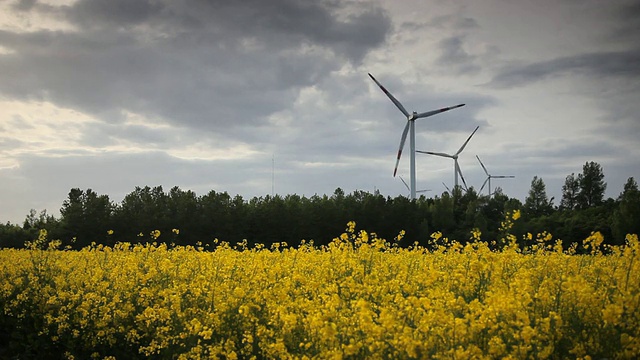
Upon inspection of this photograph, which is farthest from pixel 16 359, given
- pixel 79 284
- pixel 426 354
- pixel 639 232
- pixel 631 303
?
pixel 639 232

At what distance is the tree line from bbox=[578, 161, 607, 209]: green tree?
1278 inches

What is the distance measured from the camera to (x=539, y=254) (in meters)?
15.3

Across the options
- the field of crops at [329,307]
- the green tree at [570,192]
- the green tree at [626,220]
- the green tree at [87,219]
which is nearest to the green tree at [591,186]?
the green tree at [570,192]

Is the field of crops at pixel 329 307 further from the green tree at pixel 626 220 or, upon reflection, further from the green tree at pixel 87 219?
the green tree at pixel 626 220

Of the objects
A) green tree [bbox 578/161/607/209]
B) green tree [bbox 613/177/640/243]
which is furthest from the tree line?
green tree [bbox 578/161/607/209]

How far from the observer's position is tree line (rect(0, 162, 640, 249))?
57406 millimetres

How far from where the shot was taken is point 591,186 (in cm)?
10625

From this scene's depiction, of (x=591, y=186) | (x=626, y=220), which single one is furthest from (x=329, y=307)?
(x=591, y=186)

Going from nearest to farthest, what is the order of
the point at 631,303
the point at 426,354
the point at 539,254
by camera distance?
the point at 426,354, the point at 631,303, the point at 539,254

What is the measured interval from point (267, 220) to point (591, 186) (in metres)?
71.0

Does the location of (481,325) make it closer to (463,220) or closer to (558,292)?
(558,292)

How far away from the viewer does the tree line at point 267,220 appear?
2260 inches

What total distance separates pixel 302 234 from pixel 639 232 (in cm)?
3558

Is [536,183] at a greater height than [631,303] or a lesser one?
greater
